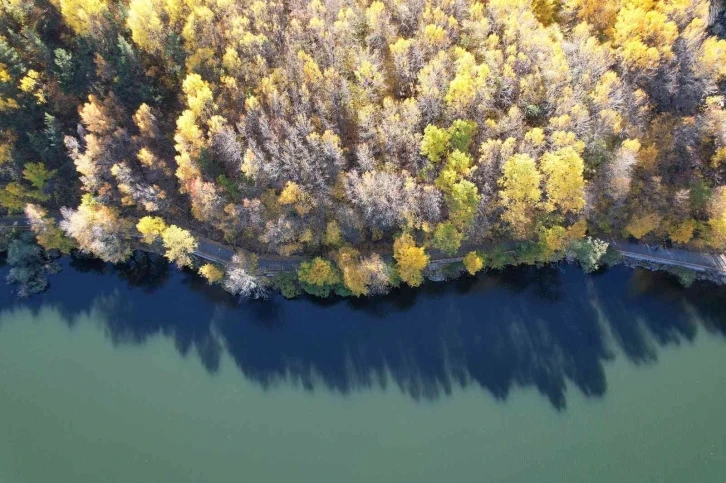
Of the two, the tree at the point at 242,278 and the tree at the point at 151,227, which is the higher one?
the tree at the point at 151,227

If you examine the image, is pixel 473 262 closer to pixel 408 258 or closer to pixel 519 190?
pixel 408 258

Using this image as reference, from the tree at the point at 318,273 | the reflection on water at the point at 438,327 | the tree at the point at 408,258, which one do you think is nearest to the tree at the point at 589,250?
the reflection on water at the point at 438,327

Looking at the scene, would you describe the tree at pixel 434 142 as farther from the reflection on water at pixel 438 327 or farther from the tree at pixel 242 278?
the tree at pixel 242 278

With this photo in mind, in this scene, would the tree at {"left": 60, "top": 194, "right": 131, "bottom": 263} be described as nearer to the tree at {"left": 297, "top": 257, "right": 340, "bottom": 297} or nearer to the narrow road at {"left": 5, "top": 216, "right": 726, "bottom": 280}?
the narrow road at {"left": 5, "top": 216, "right": 726, "bottom": 280}

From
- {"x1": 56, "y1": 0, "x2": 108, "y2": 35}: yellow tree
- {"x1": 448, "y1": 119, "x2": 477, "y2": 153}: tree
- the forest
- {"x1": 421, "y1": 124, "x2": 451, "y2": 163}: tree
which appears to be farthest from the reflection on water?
{"x1": 56, "y1": 0, "x2": 108, "y2": 35}: yellow tree

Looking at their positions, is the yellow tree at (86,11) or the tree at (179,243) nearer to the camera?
the yellow tree at (86,11)

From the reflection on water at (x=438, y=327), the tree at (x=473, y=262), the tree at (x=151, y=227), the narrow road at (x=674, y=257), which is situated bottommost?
the reflection on water at (x=438, y=327)

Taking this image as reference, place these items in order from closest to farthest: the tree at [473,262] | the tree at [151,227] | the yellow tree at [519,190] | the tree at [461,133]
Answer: the yellow tree at [519,190]
the tree at [461,133]
the tree at [473,262]
the tree at [151,227]

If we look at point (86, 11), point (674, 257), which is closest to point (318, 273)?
point (86, 11)
